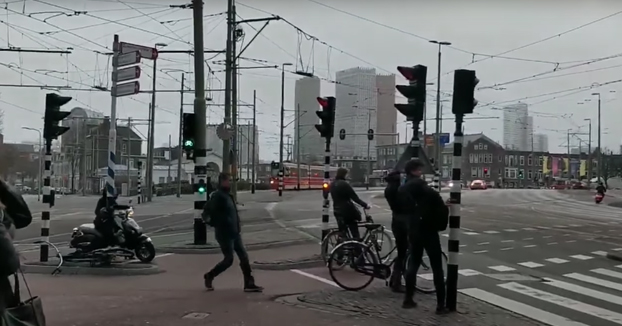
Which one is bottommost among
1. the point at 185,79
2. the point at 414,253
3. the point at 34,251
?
the point at 34,251

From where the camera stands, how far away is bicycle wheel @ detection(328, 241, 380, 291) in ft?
32.9

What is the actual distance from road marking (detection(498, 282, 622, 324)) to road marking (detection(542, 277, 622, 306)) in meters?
0.57

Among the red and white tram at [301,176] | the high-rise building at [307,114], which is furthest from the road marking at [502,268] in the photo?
the red and white tram at [301,176]

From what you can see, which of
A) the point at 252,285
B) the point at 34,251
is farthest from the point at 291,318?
the point at 34,251

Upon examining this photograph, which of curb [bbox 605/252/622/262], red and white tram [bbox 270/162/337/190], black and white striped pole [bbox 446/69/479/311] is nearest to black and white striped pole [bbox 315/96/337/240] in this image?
A: black and white striped pole [bbox 446/69/479/311]

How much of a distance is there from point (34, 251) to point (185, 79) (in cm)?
2667

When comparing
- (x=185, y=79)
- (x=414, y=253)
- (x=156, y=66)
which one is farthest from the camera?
(x=185, y=79)

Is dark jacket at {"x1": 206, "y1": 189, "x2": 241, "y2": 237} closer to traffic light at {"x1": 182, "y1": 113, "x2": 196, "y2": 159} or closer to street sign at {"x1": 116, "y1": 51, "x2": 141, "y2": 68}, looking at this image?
traffic light at {"x1": 182, "y1": 113, "x2": 196, "y2": 159}

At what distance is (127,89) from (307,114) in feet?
104

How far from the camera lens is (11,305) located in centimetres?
421

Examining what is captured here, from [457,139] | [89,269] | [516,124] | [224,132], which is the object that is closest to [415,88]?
[457,139]

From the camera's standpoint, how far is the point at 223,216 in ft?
32.4

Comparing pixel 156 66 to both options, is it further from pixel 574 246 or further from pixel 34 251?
pixel 574 246

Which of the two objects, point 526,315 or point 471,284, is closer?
point 526,315
